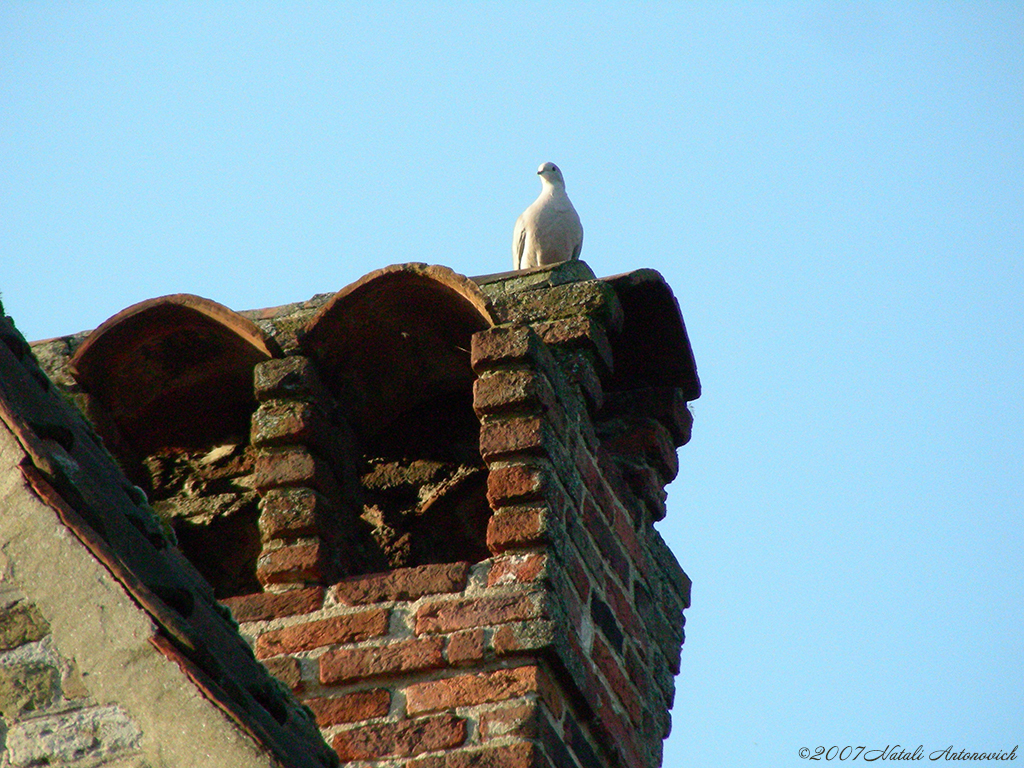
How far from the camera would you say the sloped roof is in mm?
2881

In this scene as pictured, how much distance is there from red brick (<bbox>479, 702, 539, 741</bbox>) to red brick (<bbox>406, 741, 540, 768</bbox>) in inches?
1.4

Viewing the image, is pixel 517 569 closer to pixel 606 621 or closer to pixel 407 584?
pixel 407 584

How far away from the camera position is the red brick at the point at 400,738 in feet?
14.0

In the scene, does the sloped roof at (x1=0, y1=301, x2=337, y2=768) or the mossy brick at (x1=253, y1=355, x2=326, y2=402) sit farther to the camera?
the mossy brick at (x1=253, y1=355, x2=326, y2=402)

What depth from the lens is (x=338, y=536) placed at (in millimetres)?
5094

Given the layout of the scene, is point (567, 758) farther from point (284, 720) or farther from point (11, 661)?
point (11, 661)

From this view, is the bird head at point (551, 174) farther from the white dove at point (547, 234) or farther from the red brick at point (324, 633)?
the red brick at point (324, 633)

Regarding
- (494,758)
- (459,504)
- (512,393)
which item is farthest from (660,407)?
(494,758)

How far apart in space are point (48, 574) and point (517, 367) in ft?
7.14

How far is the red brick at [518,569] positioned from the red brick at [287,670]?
591 millimetres

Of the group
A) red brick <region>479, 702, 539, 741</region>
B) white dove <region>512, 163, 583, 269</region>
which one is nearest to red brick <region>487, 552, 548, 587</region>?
red brick <region>479, 702, 539, 741</region>

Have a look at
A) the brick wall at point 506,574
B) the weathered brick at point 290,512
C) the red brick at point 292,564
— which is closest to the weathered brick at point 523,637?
the brick wall at point 506,574

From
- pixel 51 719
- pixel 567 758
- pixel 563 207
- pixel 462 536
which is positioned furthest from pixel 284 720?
pixel 563 207

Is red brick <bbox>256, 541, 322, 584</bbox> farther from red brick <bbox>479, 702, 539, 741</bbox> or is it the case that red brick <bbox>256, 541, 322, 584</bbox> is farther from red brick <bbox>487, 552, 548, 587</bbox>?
red brick <bbox>479, 702, 539, 741</bbox>
